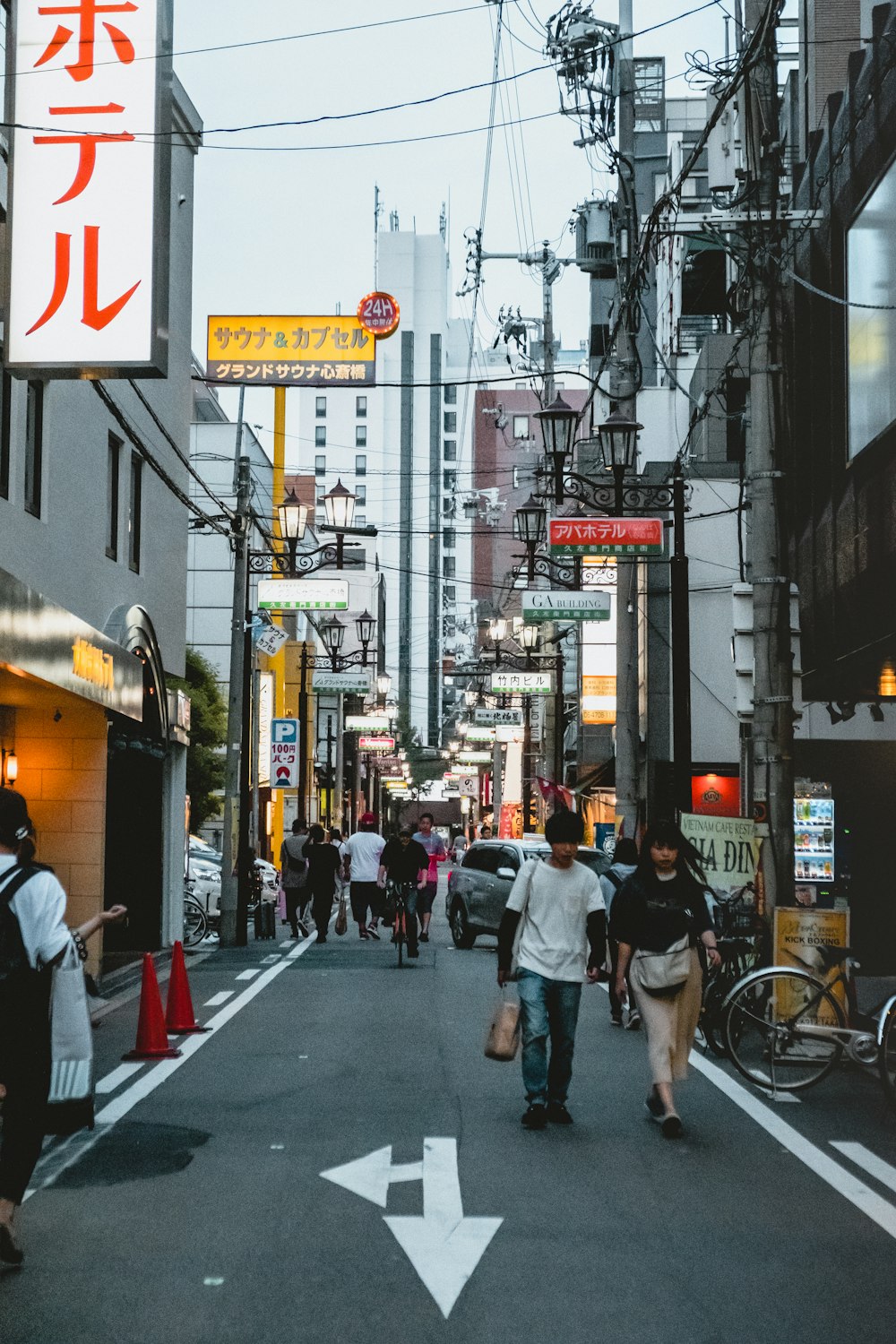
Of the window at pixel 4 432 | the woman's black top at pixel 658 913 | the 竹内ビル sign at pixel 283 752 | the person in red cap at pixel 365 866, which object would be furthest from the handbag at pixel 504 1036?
the 竹内ビル sign at pixel 283 752

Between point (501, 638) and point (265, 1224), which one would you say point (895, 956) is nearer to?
point (265, 1224)

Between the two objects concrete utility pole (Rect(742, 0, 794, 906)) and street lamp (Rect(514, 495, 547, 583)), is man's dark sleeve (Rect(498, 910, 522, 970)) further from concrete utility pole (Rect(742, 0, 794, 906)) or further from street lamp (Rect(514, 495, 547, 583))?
street lamp (Rect(514, 495, 547, 583))

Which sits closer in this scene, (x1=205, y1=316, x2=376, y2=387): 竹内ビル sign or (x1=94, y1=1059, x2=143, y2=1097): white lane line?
(x1=94, y1=1059, x2=143, y2=1097): white lane line

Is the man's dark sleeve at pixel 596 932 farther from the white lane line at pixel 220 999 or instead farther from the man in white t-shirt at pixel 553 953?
the white lane line at pixel 220 999

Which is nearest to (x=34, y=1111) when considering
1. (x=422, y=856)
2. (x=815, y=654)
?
(x=815, y=654)

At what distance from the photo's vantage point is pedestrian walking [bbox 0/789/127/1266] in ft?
20.7

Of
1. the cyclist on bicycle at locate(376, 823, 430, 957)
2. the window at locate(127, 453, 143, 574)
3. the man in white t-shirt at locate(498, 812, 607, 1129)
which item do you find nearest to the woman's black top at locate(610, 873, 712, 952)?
the man in white t-shirt at locate(498, 812, 607, 1129)

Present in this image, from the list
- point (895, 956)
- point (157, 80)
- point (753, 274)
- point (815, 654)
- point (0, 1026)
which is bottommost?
point (895, 956)

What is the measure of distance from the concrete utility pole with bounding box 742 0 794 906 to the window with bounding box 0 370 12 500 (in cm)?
716

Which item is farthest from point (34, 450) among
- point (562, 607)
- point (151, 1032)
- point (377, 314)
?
point (377, 314)

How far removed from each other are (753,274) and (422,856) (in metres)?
11.3

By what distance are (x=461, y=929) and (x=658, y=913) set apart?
16.3 m

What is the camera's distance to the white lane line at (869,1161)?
27.1 feet

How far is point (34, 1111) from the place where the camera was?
638 cm
